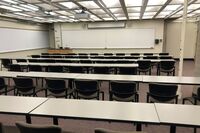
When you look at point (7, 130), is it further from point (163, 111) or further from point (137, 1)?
point (137, 1)

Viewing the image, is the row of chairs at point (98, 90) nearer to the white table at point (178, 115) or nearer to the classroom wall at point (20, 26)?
the white table at point (178, 115)

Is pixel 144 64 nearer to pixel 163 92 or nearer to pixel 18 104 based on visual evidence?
pixel 163 92

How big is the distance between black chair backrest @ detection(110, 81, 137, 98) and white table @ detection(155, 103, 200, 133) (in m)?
1.02

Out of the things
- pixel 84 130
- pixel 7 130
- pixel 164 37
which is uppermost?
pixel 164 37

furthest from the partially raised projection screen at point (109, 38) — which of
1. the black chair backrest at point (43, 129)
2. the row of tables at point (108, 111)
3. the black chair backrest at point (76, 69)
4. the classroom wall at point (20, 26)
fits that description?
the black chair backrest at point (43, 129)

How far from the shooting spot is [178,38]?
12.0 metres

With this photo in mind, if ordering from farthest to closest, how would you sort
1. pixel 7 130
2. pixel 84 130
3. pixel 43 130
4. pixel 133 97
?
pixel 133 97
pixel 84 130
pixel 7 130
pixel 43 130

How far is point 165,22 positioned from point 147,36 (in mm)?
1533

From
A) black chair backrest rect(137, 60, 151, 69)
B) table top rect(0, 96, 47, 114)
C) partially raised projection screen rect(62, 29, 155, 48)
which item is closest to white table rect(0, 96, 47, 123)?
table top rect(0, 96, 47, 114)

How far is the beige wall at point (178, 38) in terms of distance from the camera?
11602 millimetres

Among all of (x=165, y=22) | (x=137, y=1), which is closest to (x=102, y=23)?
(x=165, y=22)

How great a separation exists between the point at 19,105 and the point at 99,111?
1.00m

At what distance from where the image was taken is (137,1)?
19.2 feet

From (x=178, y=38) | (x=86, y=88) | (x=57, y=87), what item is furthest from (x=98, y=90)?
(x=178, y=38)
